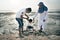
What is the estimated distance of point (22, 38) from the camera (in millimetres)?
2148

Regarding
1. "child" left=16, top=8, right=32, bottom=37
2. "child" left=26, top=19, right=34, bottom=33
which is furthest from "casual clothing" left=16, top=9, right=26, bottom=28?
"child" left=26, top=19, right=34, bottom=33

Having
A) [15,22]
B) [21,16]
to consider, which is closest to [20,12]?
[21,16]

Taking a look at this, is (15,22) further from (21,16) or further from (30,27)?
(30,27)

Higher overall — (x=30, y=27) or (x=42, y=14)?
(x=42, y=14)

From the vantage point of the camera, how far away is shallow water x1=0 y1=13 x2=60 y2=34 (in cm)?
215

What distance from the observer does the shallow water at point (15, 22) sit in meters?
2.15

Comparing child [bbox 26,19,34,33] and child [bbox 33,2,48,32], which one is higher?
child [bbox 33,2,48,32]

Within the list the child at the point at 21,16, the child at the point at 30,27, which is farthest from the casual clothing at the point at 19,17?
the child at the point at 30,27

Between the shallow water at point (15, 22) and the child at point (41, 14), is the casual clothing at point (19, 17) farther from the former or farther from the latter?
Answer: the child at point (41, 14)

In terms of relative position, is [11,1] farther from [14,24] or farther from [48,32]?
[48,32]

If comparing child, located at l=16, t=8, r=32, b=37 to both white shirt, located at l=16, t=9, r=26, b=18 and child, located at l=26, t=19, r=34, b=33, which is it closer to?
white shirt, located at l=16, t=9, r=26, b=18

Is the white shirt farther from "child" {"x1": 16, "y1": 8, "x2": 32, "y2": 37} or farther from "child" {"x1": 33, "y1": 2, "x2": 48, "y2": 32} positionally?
"child" {"x1": 33, "y1": 2, "x2": 48, "y2": 32}

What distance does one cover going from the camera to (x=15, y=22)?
2148 millimetres

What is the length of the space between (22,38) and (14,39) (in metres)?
0.11
